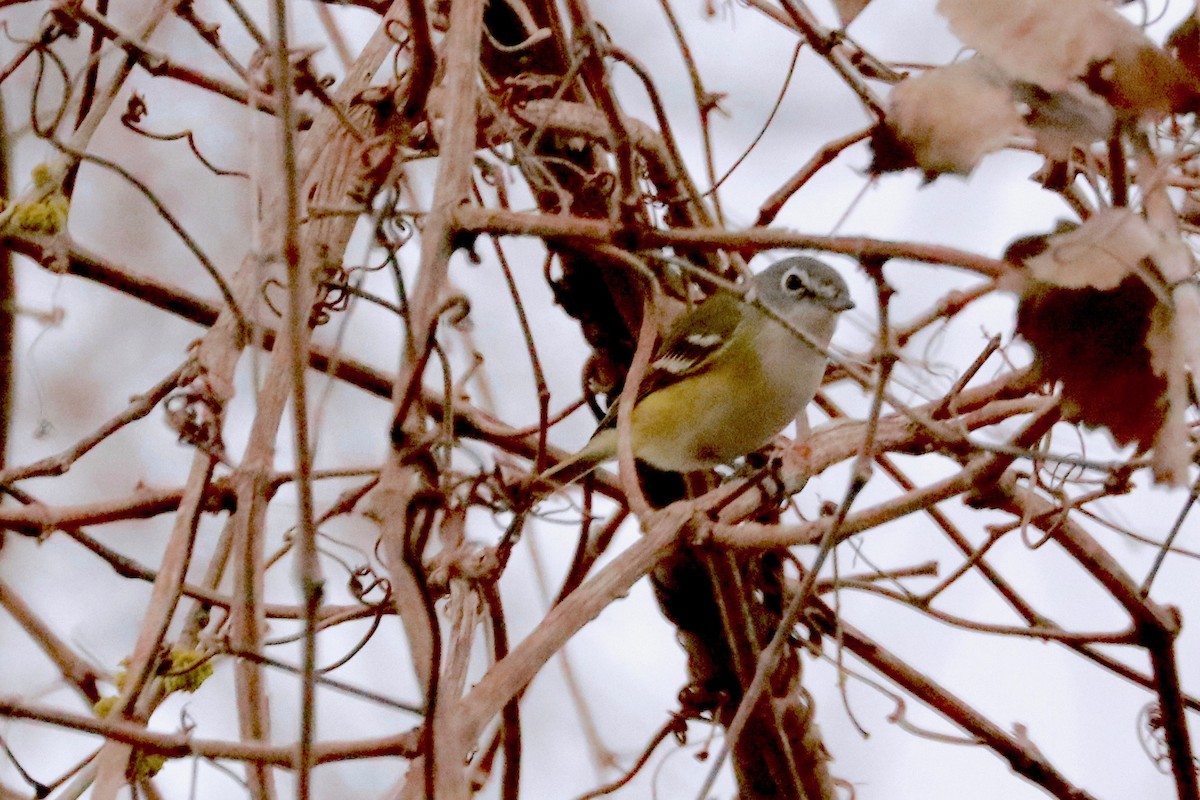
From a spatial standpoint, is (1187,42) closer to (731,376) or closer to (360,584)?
(360,584)

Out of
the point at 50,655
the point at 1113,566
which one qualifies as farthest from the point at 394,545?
the point at 1113,566

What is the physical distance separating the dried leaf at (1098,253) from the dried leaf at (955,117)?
95mm

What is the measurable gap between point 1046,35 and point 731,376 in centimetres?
149

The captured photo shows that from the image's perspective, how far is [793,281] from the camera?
2520 millimetres

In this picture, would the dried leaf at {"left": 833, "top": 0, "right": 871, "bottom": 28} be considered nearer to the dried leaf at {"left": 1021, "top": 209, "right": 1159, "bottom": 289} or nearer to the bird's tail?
the dried leaf at {"left": 1021, "top": 209, "right": 1159, "bottom": 289}

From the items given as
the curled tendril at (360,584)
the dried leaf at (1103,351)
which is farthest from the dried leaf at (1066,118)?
the curled tendril at (360,584)

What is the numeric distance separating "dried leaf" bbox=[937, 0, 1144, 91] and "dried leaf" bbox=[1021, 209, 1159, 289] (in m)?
0.12

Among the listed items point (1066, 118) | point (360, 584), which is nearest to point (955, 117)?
point (1066, 118)

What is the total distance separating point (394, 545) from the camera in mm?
998

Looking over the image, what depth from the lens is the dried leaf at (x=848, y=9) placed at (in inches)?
54.0

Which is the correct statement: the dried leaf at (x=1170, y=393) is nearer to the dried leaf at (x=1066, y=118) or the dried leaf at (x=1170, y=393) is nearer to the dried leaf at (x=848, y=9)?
the dried leaf at (x=1066, y=118)

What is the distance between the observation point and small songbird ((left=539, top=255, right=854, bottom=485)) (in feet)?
7.22

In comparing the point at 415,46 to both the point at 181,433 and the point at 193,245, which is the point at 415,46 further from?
the point at 181,433

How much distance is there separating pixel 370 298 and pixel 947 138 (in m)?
0.54
